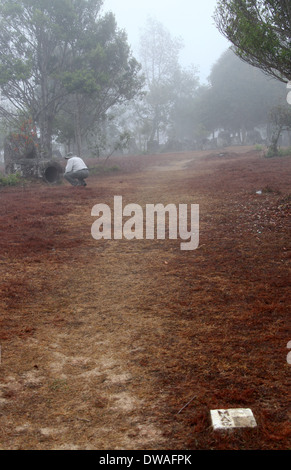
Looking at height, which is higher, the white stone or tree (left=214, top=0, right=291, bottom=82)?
tree (left=214, top=0, right=291, bottom=82)

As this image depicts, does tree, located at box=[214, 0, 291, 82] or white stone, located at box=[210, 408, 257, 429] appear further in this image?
tree, located at box=[214, 0, 291, 82]

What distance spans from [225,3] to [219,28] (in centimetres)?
54

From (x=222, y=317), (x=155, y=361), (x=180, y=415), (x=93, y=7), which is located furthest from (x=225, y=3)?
(x=93, y=7)

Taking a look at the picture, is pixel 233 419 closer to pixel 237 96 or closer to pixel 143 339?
pixel 143 339

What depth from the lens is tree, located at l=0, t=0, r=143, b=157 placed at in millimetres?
21188

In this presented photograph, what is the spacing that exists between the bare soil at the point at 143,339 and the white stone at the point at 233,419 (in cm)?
5

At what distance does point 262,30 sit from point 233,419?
802 centimetres

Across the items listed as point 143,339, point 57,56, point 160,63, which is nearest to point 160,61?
point 160,63

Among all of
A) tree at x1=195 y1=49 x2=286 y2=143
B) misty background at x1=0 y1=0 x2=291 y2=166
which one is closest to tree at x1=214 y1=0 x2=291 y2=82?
misty background at x1=0 y1=0 x2=291 y2=166

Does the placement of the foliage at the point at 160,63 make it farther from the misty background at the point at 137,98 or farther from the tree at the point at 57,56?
the tree at the point at 57,56

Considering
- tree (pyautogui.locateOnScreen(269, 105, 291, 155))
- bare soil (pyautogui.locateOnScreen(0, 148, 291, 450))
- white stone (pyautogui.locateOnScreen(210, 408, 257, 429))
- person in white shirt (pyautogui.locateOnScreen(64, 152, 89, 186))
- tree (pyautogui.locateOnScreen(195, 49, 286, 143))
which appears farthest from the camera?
tree (pyautogui.locateOnScreen(195, 49, 286, 143))

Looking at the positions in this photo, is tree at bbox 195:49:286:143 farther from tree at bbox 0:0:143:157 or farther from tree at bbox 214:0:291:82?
tree at bbox 214:0:291:82

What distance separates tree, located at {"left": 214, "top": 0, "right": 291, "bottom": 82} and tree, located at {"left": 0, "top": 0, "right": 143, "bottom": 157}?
13.0 metres
